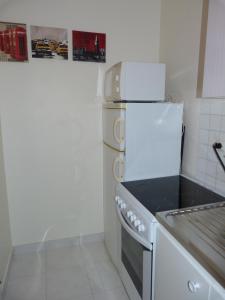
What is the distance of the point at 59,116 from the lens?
2.07 meters

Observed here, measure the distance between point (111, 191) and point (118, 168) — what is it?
0.34 metres

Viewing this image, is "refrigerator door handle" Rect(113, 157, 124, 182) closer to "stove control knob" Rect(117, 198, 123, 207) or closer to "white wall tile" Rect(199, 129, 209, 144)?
"stove control knob" Rect(117, 198, 123, 207)

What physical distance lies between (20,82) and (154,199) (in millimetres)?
1461

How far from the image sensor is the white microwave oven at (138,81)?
163 centimetres

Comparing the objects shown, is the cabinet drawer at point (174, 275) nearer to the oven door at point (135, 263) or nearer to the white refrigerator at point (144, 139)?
the oven door at point (135, 263)

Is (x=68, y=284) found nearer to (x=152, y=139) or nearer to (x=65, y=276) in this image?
(x=65, y=276)

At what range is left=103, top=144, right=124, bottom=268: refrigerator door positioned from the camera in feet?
5.73

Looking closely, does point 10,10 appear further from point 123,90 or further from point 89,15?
point 123,90

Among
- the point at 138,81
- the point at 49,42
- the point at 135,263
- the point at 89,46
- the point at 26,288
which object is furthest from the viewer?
the point at 89,46

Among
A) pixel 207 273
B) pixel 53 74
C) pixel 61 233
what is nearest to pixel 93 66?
pixel 53 74

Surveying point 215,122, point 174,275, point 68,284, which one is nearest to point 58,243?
point 68,284

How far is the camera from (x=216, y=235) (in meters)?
0.97

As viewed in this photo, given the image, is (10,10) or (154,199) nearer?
(154,199)

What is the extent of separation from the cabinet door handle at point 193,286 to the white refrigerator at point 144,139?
913mm
